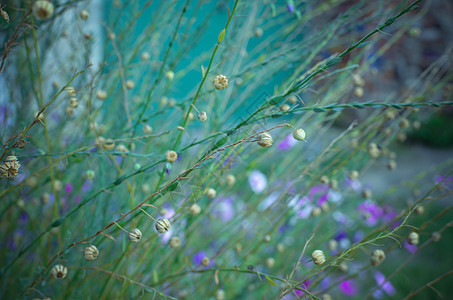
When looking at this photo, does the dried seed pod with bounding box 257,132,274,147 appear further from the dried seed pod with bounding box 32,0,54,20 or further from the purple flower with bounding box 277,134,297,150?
the purple flower with bounding box 277,134,297,150

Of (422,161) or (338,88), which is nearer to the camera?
(338,88)

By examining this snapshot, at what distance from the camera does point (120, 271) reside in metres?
0.56

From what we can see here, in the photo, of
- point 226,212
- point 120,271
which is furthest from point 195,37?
point 226,212

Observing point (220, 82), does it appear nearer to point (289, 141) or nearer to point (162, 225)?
point (162, 225)

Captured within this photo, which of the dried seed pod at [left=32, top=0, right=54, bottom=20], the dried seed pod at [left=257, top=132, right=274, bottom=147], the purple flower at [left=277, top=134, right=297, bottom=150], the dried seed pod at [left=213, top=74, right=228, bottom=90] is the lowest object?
the purple flower at [left=277, top=134, right=297, bottom=150]

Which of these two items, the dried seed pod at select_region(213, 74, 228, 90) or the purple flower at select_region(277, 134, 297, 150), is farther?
the purple flower at select_region(277, 134, 297, 150)

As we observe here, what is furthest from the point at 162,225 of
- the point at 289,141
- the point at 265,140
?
the point at 289,141

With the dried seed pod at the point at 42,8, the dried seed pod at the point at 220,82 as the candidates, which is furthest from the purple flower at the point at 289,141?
the dried seed pod at the point at 42,8

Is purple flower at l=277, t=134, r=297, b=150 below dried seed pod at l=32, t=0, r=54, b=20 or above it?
below

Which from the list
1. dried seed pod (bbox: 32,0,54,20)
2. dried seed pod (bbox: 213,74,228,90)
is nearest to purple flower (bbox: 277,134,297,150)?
dried seed pod (bbox: 213,74,228,90)

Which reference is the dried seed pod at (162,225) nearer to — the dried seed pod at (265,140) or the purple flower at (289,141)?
the dried seed pod at (265,140)

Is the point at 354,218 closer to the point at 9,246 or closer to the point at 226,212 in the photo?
the point at 226,212

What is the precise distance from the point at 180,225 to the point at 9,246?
1.23 ft

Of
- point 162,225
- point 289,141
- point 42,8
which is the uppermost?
point 42,8
